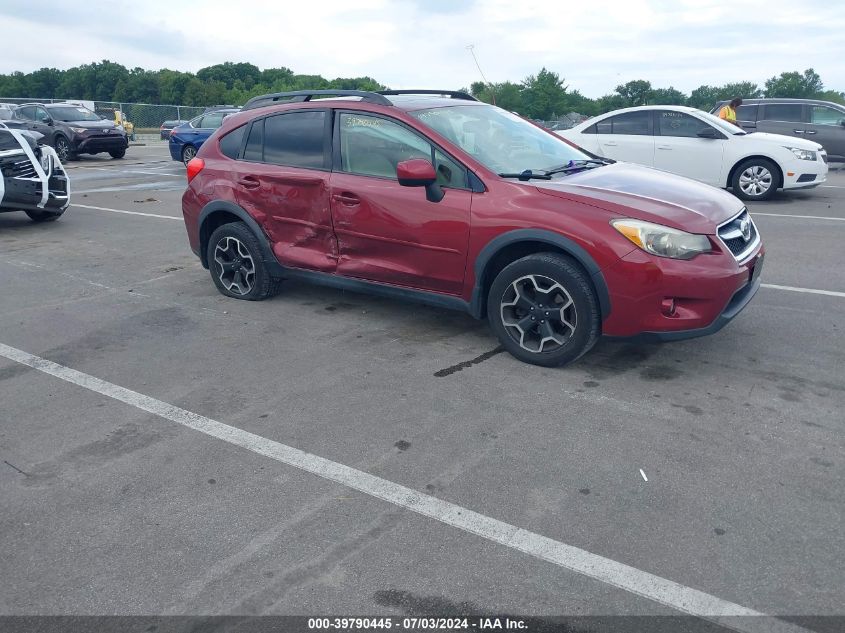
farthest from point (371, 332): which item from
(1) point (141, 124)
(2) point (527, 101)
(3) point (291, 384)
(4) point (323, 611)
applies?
(2) point (527, 101)

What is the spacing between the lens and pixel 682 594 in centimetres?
270

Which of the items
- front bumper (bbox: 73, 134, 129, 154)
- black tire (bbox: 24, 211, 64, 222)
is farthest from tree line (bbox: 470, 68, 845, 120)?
black tire (bbox: 24, 211, 64, 222)

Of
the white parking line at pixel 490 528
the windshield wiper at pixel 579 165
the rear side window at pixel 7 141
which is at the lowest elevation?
the white parking line at pixel 490 528

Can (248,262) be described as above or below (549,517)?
above

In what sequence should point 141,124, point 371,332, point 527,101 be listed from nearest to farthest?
point 371,332 → point 141,124 → point 527,101

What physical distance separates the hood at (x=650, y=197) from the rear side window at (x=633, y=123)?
7.77m

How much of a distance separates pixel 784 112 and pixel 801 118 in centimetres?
39

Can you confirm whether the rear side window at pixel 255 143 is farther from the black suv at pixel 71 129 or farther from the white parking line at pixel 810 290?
the black suv at pixel 71 129

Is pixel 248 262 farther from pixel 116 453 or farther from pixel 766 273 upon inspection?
pixel 766 273

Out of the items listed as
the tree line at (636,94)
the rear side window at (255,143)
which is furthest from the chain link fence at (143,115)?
the rear side window at (255,143)

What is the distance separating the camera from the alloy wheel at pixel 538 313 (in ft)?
15.4

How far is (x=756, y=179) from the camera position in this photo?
12.1 meters

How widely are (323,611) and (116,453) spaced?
172 centimetres

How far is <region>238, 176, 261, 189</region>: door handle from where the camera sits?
612 cm
